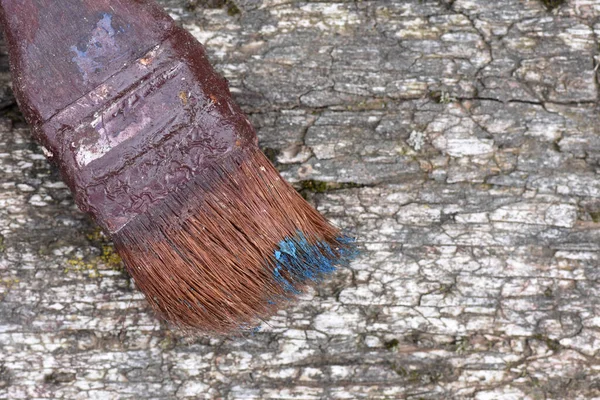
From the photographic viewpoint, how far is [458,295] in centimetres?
244

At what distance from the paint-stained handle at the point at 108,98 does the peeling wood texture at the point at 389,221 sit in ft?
1.64

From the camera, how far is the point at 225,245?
79.4 inches

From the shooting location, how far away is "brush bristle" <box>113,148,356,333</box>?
6.44 feet

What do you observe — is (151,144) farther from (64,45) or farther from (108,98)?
(64,45)

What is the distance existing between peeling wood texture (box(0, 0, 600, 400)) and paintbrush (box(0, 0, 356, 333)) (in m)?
0.43

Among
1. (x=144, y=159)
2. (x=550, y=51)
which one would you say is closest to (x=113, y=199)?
(x=144, y=159)

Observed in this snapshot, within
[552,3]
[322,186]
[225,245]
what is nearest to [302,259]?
[225,245]

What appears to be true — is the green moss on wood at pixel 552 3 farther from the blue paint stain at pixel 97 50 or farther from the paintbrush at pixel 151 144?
the blue paint stain at pixel 97 50

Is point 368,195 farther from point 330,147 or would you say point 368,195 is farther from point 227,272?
point 227,272

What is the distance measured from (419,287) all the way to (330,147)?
74 centimetres

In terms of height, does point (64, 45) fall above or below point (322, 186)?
above

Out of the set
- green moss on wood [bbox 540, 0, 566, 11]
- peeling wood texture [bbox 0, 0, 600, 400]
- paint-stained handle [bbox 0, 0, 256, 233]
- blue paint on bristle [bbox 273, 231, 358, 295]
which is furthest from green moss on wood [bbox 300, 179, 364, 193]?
green moss on wood [bbox 540, 0, 566, 11]

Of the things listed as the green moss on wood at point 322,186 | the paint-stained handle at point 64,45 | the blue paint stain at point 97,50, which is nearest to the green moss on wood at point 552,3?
the green moss on wood at point 322,186

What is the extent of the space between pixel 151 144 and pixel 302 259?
0.70 m
